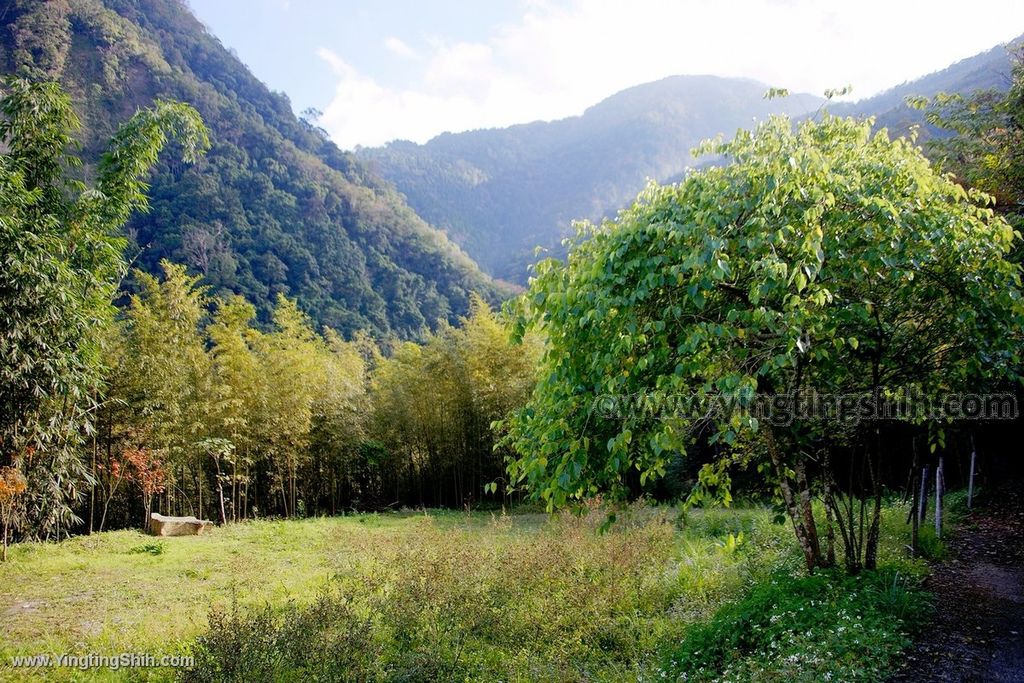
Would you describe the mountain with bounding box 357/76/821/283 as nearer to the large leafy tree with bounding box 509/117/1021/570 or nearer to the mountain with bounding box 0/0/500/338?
the mountain with bounding box 0/0/500/338

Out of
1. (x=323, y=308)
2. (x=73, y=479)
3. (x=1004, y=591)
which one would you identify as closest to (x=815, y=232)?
(x=1004, y=591)

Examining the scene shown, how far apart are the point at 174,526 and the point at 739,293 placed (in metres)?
11.0

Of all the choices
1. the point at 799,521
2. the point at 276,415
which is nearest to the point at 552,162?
the point at 276,415

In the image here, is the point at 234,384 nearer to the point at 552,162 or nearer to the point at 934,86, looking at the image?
the point at 934,86

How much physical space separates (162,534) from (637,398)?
10.7 metres

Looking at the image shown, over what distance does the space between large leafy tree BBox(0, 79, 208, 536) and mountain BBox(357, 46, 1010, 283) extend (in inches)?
1717

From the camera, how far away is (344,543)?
357 inches

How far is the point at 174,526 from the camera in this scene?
1026cm

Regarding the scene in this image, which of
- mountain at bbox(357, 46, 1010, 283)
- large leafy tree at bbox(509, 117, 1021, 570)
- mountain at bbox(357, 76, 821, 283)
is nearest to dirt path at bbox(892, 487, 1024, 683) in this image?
large leafy tree at bbox(509, 117, 1021, 570)

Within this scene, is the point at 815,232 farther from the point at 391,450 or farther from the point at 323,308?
the point at 323,308

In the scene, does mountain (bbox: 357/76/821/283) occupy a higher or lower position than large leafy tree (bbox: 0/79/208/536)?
higher

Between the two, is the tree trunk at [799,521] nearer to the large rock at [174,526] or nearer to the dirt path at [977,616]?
the dirt path at [977,616]

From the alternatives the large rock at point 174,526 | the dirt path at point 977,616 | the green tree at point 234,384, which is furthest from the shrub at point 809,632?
the green tree at point 234,384

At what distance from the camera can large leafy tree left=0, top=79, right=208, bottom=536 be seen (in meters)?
6.39
